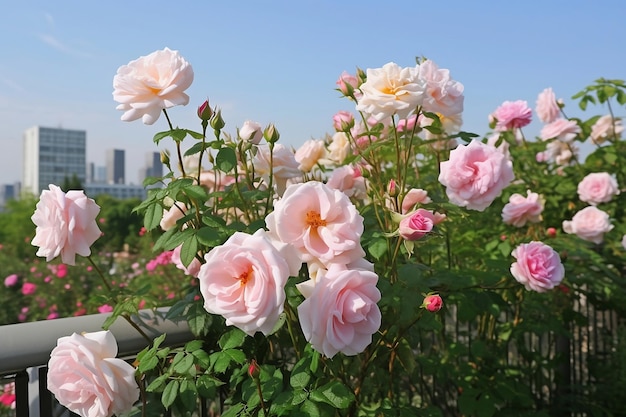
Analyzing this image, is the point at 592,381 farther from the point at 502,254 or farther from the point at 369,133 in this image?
the point at 369,133

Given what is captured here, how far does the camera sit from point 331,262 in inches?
44.4

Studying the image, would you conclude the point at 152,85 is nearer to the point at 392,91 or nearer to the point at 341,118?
the point at 392,91

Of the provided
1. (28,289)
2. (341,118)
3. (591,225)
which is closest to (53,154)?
(28,289)

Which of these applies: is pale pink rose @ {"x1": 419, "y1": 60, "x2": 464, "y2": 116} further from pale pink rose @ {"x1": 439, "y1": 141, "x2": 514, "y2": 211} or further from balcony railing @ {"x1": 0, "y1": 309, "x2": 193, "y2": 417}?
balcony railing @ {"x1": 0, "y1": 309, "x2": 193, "y2": 417}

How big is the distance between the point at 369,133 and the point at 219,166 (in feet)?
1.81

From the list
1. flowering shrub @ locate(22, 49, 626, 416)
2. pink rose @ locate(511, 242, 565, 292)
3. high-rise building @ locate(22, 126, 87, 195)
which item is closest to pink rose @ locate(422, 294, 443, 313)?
flowering shrub @ locate(22, 49, 626, 416)

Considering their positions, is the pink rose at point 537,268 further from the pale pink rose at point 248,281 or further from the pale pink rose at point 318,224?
the pale pink rose at point 248,281

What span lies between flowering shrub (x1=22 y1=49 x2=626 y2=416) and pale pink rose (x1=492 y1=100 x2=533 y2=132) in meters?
0.70

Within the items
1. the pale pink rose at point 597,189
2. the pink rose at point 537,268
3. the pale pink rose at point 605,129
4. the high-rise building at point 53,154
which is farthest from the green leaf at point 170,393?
the high-rise building at point 53,154

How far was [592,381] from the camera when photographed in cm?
318

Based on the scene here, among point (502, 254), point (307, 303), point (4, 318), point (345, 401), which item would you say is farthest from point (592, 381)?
point (4, 318)

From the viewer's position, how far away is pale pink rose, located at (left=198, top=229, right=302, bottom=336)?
1027mm

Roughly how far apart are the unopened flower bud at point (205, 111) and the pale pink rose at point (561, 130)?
8.90ft

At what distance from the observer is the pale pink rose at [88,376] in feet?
3.79
